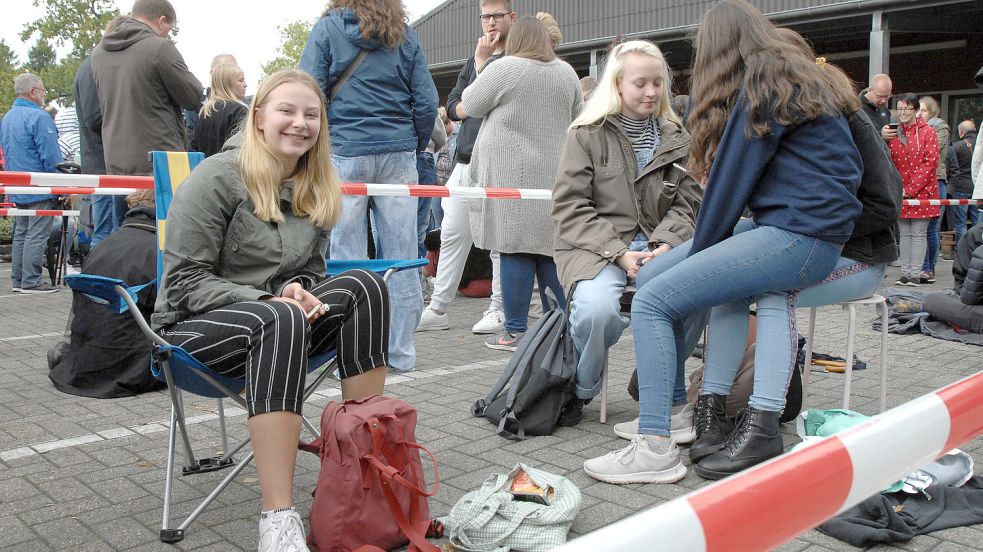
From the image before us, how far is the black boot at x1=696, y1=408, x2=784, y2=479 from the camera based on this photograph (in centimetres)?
321

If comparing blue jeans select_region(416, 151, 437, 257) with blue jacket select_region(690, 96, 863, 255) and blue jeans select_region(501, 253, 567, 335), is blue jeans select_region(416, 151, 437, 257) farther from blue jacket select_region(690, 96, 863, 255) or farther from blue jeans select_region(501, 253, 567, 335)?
blue jacket select_region(690, 96, 863, 255)

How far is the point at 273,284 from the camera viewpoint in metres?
3.09

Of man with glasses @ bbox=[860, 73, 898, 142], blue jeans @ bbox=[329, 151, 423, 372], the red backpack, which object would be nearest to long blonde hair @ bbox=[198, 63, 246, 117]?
blue jeans @ bbox=[329, 151, 423, 372]

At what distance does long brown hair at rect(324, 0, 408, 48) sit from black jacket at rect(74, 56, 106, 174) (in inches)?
80.6

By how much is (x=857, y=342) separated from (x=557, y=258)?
297cm

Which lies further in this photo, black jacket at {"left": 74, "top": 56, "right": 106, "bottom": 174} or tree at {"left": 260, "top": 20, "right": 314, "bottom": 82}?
tree at {"left": 260, "top": 20, "right": 314, "bottom": 82}

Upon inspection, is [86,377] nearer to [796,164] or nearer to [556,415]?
[556,415]

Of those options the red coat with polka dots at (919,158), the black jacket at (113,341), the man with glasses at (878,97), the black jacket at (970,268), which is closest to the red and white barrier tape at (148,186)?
the black jacket at (113,341)

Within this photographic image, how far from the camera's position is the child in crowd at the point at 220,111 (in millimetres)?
6316

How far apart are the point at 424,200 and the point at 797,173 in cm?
582

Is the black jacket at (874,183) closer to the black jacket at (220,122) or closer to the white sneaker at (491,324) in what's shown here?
the white sneaker at (491,324)

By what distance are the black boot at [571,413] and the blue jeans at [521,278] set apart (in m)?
1.58

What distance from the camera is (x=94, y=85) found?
20.0 feet

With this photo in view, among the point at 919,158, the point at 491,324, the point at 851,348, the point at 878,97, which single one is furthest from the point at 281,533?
the point at 919,158
